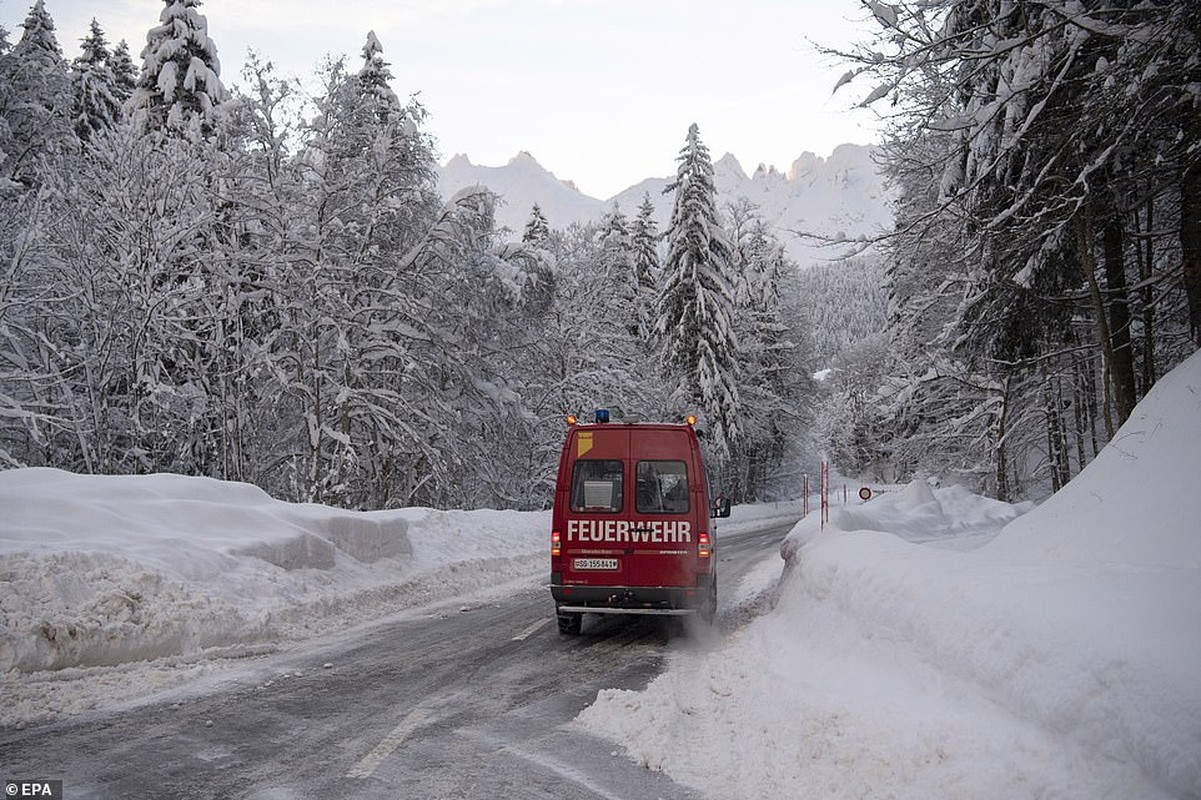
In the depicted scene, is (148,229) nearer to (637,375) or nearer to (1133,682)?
(1133,682)

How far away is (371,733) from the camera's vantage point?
542cm

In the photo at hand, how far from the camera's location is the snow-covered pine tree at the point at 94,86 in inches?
1238

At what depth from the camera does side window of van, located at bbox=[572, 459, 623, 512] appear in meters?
9.55

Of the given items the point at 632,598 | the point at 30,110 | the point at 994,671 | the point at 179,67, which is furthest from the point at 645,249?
the point at 994,671

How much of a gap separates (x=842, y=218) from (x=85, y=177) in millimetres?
15671

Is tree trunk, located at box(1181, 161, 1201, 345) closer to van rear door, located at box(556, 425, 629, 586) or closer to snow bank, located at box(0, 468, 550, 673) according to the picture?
van rear door, located at box(556, 425, 629, 586)

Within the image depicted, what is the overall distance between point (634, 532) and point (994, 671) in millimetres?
5301

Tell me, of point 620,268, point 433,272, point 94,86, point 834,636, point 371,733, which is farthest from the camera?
point 620,268

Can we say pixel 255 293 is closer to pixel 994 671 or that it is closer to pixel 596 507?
pixel 596 507

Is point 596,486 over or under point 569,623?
over

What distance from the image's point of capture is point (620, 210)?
4475cm

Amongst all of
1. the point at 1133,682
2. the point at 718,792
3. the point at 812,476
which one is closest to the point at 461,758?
the point at 718,792

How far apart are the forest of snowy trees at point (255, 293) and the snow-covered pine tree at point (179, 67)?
3.0 inches

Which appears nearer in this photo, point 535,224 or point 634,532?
point 634,532
